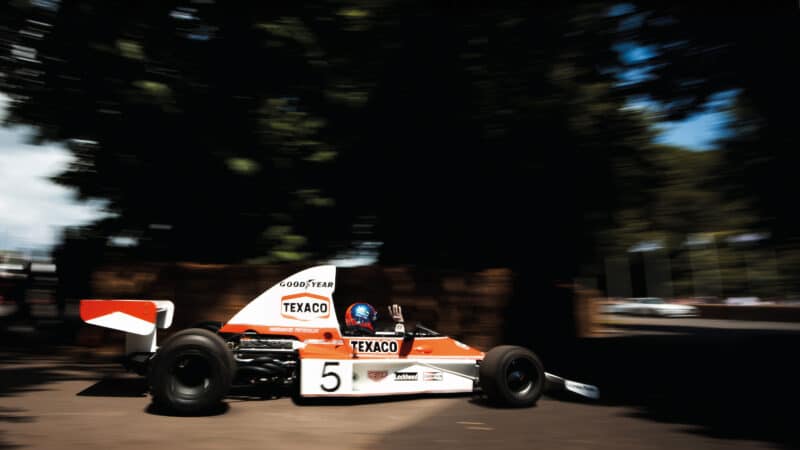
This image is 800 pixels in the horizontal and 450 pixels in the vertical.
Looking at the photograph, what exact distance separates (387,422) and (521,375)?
175cm

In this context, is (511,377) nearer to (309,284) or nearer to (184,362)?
(309,284)

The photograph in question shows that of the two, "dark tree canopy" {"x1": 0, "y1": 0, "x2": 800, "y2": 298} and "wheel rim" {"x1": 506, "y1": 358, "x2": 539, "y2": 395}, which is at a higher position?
"dark tree canopy" {"x1": 0, "y1": 0, "x2": 800, "y2": 298}

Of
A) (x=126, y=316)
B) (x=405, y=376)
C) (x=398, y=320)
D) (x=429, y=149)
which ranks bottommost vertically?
(x=405, y=376)

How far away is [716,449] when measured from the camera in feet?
15.7

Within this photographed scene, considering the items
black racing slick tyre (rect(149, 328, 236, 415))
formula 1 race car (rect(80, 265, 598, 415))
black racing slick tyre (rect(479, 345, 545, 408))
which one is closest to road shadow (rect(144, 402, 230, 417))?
black racing slick tyre (rect(149, 328, 236, 415))

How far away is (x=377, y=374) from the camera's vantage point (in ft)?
20.9

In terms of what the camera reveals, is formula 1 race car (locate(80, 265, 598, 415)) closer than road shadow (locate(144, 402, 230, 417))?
No

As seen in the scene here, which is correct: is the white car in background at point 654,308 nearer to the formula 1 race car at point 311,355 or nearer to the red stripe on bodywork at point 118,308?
the formula 1 race car at point 311,355

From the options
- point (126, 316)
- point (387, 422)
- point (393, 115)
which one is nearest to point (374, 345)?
point (387, 422)

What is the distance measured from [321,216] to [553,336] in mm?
4961

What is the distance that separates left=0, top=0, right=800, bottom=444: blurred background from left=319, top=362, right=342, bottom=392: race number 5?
3.23 meters

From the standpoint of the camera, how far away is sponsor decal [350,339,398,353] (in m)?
6.61

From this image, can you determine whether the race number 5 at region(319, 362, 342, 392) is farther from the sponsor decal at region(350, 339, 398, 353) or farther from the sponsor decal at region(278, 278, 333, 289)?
the sponsor decal at region(278, 278, 333, 289)

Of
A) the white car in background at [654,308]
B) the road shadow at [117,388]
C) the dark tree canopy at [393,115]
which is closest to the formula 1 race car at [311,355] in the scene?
the road shadow at [117,388]
